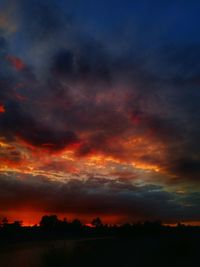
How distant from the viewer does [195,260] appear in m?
30.9

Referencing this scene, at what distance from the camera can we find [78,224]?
11544 centimetres

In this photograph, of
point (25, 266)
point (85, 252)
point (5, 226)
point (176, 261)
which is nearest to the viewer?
point (25, 266)

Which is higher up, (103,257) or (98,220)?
(98,220)

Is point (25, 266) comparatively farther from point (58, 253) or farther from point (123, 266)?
point (123, 266)

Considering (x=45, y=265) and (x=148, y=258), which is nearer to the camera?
(x=45, y=265)

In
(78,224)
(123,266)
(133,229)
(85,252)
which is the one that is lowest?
(123,266)

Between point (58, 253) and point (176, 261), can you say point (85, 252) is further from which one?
point (176, 261)

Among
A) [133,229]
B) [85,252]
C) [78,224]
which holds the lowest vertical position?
[85,252]

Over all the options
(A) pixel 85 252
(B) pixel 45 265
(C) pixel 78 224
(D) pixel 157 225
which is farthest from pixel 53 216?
(B) pixel 45 265

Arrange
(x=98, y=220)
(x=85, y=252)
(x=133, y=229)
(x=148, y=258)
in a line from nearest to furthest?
(x=148, y=258)
(x=85, y=252)
(x=133, y=229)
(x=98, y=220)

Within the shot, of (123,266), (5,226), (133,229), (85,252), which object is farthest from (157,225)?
(123,266)

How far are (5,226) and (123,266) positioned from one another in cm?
7069

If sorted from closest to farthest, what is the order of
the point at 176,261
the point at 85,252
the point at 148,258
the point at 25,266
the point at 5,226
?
the point at 25,266
the point at 176,261
the point at 148,258
the point at 85,252
the point at 5,226

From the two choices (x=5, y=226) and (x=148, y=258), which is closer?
(x=148, y=258)
